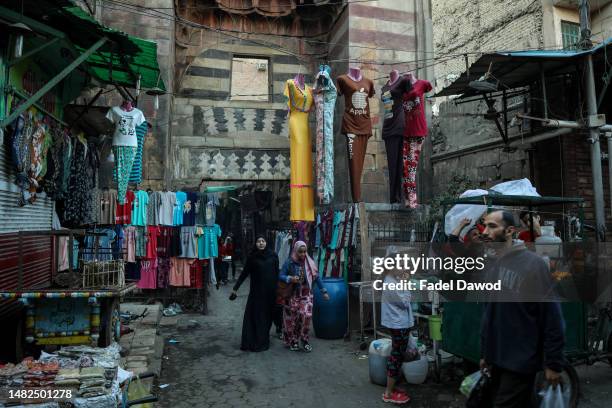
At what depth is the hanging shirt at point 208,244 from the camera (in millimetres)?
9477

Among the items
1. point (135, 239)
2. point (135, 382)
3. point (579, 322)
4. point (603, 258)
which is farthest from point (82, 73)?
point (603, 258)

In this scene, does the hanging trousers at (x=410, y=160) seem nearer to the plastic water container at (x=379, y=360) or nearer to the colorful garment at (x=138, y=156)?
the plastic water container at (x=379, y=360)

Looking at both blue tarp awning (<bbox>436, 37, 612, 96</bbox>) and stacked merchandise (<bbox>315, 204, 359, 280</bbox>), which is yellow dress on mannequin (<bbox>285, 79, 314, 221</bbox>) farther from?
blue tarp awning (<bbox>436, 37, 612, 96</bbox>)

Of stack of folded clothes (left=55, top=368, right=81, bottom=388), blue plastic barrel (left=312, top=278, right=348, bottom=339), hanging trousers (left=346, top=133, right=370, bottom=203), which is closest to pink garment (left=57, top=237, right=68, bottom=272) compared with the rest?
stack of folded clothes (left=55, top=368, right=81, bottom=388)

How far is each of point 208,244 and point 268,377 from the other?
4435mm

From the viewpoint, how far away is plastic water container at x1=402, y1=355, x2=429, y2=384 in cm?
515

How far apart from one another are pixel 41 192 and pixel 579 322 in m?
7.14

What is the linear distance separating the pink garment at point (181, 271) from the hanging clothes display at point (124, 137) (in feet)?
8.24

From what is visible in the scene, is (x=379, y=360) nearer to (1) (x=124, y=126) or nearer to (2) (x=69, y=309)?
(2) (x=69, y=309)

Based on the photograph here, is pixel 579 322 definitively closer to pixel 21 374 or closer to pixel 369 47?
pixel 21 374

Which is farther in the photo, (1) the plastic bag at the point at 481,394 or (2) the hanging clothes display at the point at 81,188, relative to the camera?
(2) the hanging clothes display at the point at 81,188

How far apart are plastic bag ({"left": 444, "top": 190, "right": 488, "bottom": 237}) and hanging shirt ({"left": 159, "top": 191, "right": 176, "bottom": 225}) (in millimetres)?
5604

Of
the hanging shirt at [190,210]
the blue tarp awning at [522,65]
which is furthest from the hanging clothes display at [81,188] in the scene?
the blue tarp awning at [522,65]

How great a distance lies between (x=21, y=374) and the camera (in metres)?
3.70
